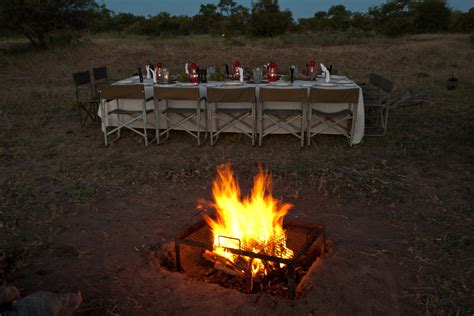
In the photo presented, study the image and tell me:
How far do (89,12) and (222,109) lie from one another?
44.0 ft

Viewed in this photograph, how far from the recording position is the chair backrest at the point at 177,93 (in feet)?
18.8

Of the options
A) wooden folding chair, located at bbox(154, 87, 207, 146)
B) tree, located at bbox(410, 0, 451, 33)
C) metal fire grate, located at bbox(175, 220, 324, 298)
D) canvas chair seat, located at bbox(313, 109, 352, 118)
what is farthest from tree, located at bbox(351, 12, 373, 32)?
metal fire grate, located at bbox(175, 220, 324, 298)

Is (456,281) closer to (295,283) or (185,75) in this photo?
(295,283)

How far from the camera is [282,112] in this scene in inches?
237

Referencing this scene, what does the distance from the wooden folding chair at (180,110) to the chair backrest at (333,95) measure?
1473 millimetres

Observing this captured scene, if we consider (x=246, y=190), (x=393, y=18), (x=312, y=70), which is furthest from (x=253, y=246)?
(x=393, y=18)

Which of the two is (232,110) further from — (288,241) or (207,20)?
(207,20)

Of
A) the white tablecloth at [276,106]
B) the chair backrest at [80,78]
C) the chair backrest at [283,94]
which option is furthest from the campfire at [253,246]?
the chair backrest at [80,78]

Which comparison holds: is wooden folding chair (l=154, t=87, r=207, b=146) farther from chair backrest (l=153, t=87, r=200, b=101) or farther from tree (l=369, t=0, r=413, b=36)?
tree (l=369, t=0, r=413, b=36)

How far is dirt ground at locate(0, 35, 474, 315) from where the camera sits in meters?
2.87

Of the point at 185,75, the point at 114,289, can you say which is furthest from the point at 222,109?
the point at 114,289

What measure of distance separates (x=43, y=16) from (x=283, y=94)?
45.5 feet

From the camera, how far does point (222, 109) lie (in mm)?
6199

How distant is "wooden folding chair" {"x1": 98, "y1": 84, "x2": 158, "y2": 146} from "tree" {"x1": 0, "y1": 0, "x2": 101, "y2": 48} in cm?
1125
